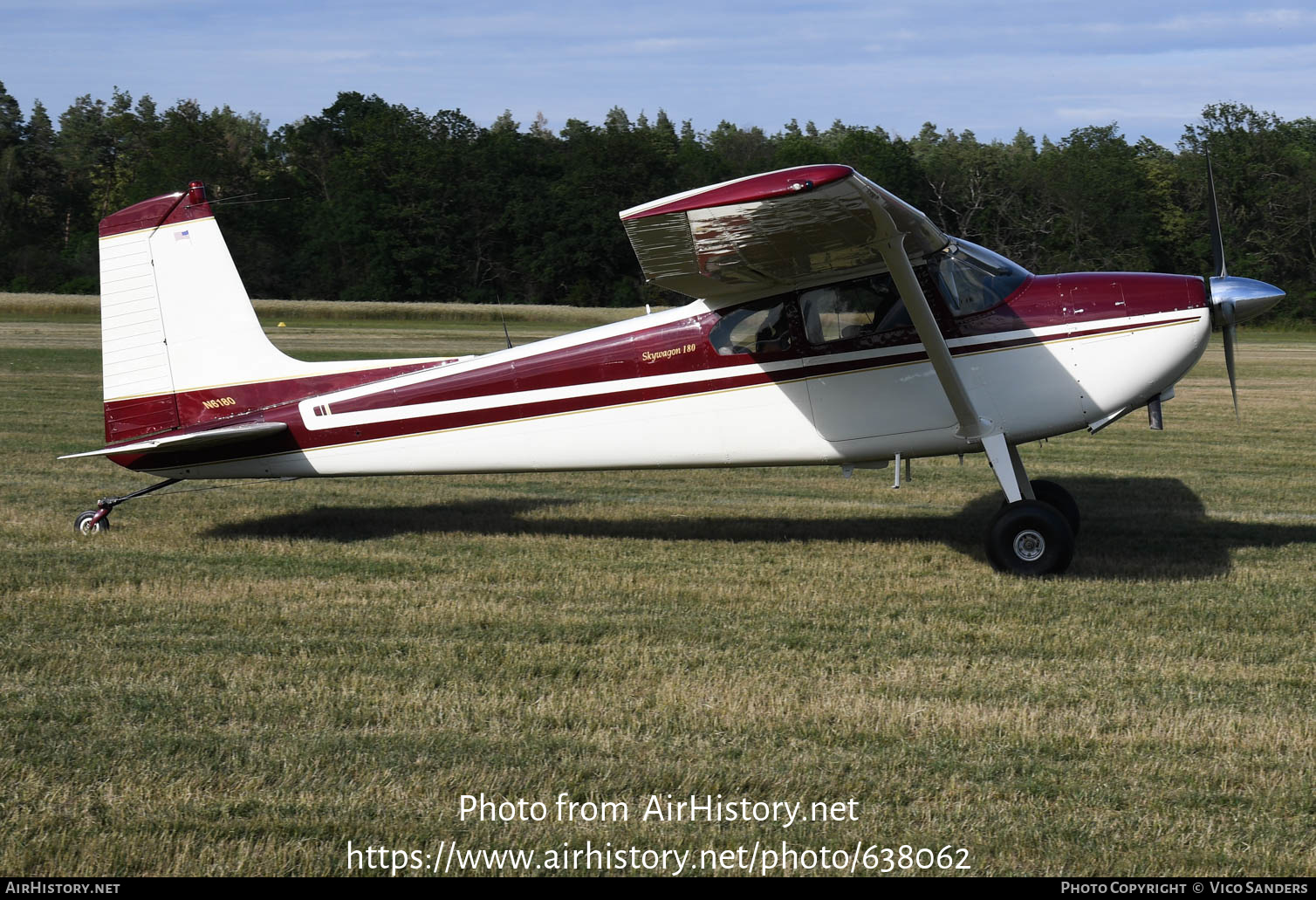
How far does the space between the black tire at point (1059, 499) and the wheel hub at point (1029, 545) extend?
46.9 inches

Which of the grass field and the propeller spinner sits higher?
the propeller spinner

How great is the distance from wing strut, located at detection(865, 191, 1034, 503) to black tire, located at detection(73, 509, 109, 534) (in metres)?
6.30

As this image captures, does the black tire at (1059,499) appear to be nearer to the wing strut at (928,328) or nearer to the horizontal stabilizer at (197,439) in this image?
the wing strut at (928,328)

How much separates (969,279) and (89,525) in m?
6.96

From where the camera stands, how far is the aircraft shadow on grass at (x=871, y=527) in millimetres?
8547

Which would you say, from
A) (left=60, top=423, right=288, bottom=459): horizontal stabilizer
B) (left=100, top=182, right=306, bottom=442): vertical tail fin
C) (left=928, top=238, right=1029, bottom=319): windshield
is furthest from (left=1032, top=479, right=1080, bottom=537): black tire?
(left=100, top=182, right=306, bottom=442): vertical tail fin

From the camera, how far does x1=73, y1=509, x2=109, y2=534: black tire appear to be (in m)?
8.80

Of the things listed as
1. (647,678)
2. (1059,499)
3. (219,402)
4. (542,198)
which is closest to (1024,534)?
(1059,499)

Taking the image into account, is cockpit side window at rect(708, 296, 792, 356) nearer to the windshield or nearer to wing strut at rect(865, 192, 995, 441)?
wing strut at rect(865, 192, 995, 441)

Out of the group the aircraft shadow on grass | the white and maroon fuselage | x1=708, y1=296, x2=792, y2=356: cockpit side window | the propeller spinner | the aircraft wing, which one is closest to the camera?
the aircraft wing

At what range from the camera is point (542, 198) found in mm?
68125

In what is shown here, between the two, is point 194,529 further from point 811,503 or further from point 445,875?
point 445,875

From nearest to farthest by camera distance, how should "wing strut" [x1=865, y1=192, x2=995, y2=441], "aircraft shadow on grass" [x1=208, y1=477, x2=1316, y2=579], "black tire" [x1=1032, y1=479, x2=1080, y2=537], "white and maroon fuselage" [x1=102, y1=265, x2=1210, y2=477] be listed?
"wing strut" [x1=865, y1=192, x2=995, y2=441]
"white and maroon fuselage" [x1=102, y1=265, x2=1210, y2=477]
"aircraft shadow on grass" [x1=208, y1=477, x2=1316, y2=579]
"black tire" [x1=1032, y1=479, x2=1080, y2=537]

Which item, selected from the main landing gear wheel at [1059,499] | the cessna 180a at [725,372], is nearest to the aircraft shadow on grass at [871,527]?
the main landing gear wheel at [1059,499]
